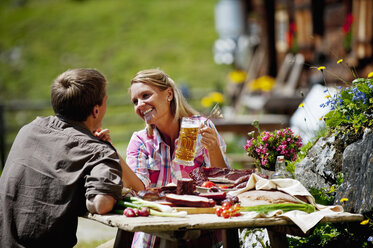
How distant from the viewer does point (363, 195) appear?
2.93 m

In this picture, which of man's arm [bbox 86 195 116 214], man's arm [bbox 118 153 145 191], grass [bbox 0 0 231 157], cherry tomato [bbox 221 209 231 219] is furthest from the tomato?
grass [bbox 0 0 231 157]

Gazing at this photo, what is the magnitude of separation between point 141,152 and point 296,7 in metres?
8.69

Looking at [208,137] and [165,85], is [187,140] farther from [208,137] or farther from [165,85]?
[165,85]

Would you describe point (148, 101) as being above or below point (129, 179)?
above

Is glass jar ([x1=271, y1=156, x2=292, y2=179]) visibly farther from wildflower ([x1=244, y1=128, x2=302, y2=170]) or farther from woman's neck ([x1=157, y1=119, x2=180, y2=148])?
woman's neck ([x1=157, y1=119, x2=180, y2=148])

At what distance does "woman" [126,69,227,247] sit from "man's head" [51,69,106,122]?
71 centimetres

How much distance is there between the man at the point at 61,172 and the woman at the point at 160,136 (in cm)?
71

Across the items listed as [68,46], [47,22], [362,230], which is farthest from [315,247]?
[47,22]

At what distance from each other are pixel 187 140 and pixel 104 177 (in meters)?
0.81

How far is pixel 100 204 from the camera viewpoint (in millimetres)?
2730

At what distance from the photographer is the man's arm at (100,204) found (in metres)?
2.73

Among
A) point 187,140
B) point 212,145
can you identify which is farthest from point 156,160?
point 187,140

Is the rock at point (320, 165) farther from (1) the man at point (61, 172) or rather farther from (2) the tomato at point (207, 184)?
(1) the man at point (61, 172)

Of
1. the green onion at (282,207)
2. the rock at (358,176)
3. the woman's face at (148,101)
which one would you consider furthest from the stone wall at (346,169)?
the woman's face at (148,101)
